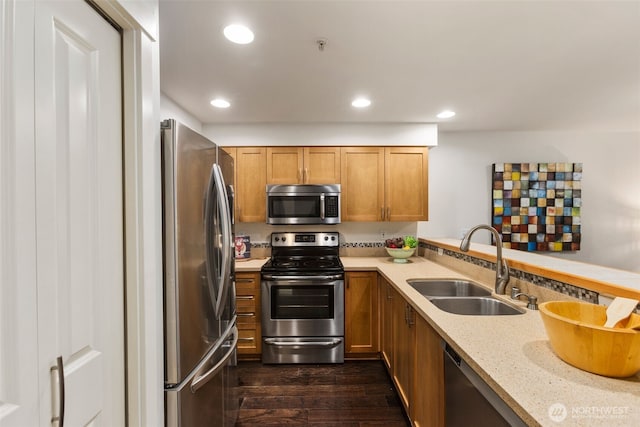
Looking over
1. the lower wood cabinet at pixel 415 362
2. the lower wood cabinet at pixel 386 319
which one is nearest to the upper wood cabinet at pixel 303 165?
the lower wood cabinet at pixel 386 319

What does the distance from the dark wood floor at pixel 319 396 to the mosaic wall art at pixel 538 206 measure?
2.35 meters

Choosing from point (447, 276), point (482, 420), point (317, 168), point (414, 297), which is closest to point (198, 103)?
point (317, 168)

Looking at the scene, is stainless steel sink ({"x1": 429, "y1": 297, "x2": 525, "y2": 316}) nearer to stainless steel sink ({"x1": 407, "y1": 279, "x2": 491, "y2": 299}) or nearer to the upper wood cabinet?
stainless steel sink ({"x1": 407, "y1": 279, "x2": 491, "y2": 299})

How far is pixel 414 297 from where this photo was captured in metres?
1.75

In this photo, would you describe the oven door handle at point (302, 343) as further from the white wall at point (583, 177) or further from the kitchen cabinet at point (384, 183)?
the white wall at point (583, 177)

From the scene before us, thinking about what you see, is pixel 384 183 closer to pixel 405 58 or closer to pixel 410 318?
pixel 405 58

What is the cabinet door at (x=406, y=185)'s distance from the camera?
3.22m

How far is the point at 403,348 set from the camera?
2.02 m

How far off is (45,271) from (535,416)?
4.03ft

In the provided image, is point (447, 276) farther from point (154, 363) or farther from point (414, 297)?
point (154, 363)

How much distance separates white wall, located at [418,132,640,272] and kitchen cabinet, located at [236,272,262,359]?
216cm

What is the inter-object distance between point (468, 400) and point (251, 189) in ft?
8.59

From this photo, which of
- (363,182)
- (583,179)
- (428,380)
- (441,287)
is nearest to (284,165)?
(363,182)

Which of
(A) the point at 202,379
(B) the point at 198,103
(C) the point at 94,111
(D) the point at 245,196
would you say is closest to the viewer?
(C) the point at 94,111
